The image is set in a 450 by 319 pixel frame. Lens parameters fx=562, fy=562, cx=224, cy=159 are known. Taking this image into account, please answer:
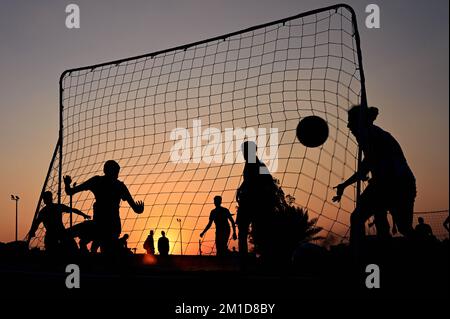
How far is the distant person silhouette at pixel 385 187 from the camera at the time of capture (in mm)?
6098

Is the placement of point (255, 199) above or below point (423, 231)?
above

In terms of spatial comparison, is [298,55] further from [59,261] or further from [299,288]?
[299,288]

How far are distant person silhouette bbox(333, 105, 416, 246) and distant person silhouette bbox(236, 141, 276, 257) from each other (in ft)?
5.13

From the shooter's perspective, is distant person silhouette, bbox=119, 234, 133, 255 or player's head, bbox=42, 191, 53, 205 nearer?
distant person silhouette, bbox=119, 234, 133, 255

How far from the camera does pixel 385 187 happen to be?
615 cm

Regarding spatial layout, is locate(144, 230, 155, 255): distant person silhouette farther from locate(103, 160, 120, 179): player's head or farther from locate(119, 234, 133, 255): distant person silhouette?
locate(103, 160, 120, 179): player's head

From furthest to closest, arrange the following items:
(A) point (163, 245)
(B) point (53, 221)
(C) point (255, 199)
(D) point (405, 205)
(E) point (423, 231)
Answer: (A) point (163, 245), (E) point (423, 231), (B) point (53, 221), (C) point (255, 199), (D) point (405, 205)

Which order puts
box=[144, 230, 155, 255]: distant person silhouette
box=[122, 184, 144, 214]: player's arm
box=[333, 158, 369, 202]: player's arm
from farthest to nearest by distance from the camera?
box=[144, 230, 155, 255]: distant person silhouette
box=[122, 184, 144, 214]: player's arm
box=[333, 158, 369, 202]: player's arm

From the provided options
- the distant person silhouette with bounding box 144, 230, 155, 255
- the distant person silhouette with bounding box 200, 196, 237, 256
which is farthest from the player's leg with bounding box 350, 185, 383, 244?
the distant person silhouette with bounding box 144, 230, 155, 255

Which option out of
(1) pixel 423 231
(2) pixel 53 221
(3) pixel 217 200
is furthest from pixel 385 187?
(2) pixel 53 221

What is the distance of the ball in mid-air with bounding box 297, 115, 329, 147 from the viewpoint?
26.0 ft

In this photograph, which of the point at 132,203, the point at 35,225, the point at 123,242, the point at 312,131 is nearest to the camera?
the point at 132,203

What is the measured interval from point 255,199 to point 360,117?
1.93 meters
